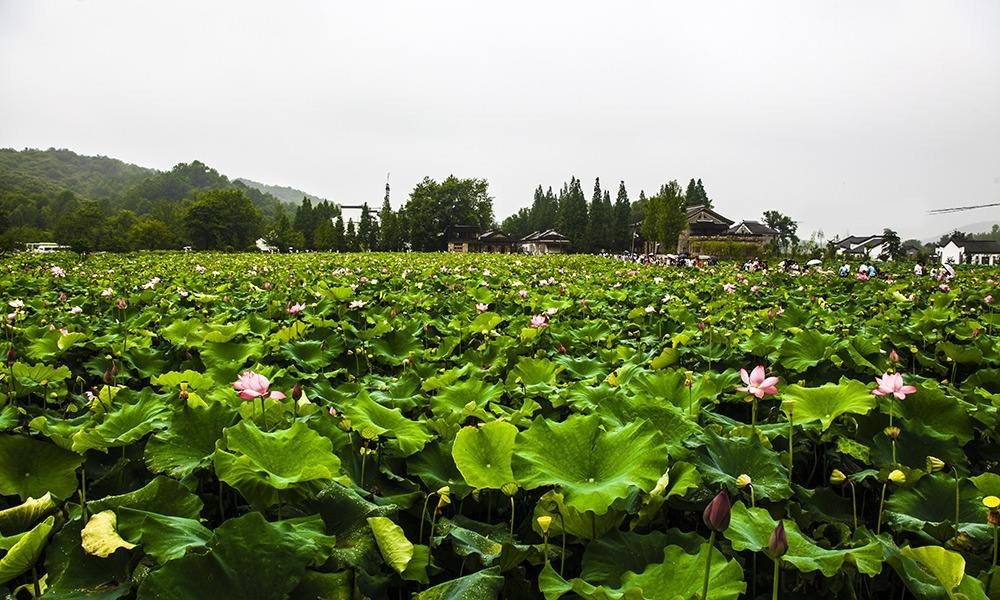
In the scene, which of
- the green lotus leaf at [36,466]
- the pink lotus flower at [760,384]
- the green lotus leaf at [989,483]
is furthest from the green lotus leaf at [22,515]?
the green lotus leaf at [989,483]

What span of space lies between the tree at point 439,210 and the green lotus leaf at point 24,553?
49.8m

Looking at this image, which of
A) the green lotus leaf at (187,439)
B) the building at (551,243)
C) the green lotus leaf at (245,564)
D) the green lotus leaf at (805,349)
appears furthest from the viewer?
the building at (551,243)

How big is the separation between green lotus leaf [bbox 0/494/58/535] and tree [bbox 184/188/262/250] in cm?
5296

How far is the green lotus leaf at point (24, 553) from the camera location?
0.75 m

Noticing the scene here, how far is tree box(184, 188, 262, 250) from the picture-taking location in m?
50.4

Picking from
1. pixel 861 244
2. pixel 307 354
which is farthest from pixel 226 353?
pixel 861 244

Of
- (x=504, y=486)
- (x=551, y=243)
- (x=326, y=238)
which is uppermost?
(x=326, y=238)

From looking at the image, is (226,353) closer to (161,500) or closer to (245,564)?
(161,500)

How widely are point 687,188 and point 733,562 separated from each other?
7338cm

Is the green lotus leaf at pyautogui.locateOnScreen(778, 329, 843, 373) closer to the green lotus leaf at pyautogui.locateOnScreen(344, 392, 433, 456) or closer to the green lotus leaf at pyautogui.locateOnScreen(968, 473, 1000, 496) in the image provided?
the green lotus leaf at pyautogui.locateOnScreen(968, 473, 1000, 496)

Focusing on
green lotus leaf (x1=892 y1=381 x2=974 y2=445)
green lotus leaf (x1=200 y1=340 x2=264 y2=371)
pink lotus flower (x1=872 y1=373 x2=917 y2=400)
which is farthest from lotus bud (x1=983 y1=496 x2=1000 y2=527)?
green lotus leaf (x1=200 y1=340 x2=264 y2=371)

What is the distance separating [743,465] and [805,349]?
1.18m

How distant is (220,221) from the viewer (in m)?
51.2

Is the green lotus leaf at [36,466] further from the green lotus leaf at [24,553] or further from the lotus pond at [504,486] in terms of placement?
the green lotus leaf at [24,553]
